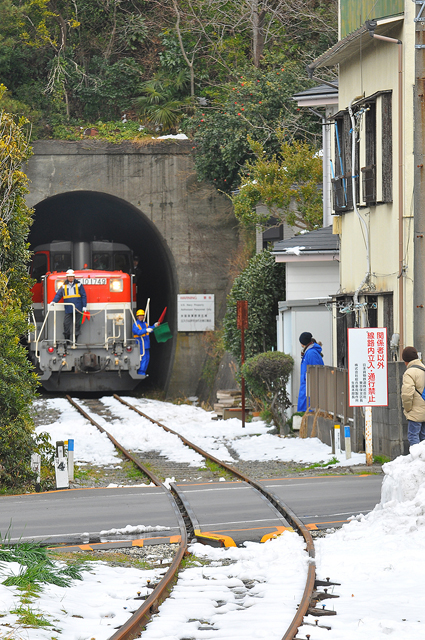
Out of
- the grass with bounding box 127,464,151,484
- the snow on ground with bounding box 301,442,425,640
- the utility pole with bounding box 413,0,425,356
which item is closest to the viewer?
the snow on ground with bounding box 301,442,425,640

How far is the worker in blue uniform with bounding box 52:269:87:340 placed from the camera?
24.3 m

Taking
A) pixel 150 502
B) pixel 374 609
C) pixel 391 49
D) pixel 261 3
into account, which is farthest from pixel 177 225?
pixel 374 609

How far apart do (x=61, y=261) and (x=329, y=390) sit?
48.0 ft

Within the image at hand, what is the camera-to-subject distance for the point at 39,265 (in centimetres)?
2712

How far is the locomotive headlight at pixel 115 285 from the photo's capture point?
83.0 ft

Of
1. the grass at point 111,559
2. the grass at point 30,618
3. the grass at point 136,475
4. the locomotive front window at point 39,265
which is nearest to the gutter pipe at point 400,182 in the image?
the grass at point 136,475

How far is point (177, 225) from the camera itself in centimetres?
2706

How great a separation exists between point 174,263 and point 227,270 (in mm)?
1725

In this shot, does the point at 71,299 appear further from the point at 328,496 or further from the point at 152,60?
the point at 328,496

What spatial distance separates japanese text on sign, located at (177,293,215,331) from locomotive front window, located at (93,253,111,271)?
2549 mm

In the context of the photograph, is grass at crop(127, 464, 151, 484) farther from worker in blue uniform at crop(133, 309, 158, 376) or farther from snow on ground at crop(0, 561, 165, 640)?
worker in blue uniform at crop(133, 309, 158, 376)

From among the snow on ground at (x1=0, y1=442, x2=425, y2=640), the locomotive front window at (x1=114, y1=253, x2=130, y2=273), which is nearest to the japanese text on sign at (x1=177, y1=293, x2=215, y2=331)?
the locomotive front window at (x1=114, y1=253, x2=130, y2=273)

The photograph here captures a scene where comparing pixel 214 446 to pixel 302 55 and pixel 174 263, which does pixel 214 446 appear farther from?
pixel 302 55

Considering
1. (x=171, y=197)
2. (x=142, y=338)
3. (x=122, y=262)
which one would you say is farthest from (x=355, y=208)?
(x=122, y=262)
